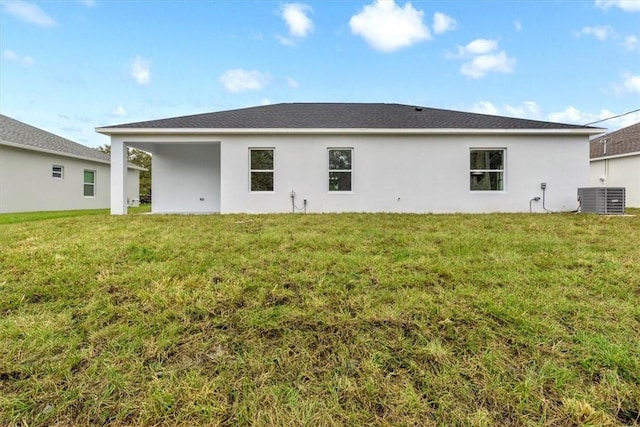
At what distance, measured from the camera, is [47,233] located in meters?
5.57

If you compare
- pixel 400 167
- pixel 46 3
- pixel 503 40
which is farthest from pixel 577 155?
pixel 46 3

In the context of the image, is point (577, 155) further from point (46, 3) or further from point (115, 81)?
point (115, 81)

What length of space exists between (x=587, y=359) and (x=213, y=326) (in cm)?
276

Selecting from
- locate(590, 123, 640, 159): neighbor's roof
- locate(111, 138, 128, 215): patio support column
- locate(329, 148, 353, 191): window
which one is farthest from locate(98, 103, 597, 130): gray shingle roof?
locate(590, 123, 640, 159): neighbor's roof

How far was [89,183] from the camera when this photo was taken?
16.1 meters

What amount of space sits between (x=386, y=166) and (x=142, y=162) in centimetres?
3028

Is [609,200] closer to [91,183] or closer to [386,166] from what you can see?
[386,166]

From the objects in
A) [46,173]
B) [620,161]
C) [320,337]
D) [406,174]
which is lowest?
[320,337]

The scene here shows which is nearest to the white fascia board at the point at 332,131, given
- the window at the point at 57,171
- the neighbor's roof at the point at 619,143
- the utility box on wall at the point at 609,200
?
the utility box on wall at the point at 609,200

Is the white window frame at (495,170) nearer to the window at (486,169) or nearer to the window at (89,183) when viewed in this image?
the window at (486,169)

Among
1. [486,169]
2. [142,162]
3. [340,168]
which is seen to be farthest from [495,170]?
[142,162]

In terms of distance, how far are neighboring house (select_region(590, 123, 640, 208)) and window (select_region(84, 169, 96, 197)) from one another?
2633 cm

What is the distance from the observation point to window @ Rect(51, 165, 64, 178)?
14000mm

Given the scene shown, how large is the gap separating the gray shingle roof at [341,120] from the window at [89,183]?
874 cm
